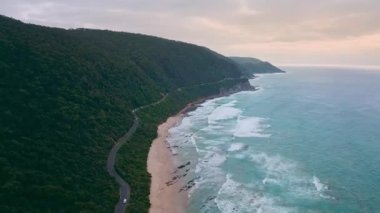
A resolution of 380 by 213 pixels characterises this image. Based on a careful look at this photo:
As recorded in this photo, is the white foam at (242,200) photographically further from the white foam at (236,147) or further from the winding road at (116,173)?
the white foam at (236,147)

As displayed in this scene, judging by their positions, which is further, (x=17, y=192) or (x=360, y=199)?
(x=360, y=199)

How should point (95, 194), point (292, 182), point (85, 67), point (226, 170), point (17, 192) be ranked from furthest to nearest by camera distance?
point (85, 67), point (226, 170), point (292, 182), point (95, 194), point (17, 192)

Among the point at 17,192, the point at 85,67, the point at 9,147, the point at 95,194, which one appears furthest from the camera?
the point at 85,67

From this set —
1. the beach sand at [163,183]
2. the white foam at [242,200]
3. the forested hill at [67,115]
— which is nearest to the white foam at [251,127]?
the beach sand at [163,183]

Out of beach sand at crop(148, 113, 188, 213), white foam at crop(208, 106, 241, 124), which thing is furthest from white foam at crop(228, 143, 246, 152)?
white foam at crop(208, 106, 241, 124)

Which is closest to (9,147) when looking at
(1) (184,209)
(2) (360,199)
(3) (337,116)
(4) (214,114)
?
(1) (184,209)

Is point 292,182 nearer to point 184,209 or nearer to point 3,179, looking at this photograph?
point 184,209

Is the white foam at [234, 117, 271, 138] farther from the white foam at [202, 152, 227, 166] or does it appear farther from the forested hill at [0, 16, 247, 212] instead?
the forested hill at [0, 16, 247, 212]
